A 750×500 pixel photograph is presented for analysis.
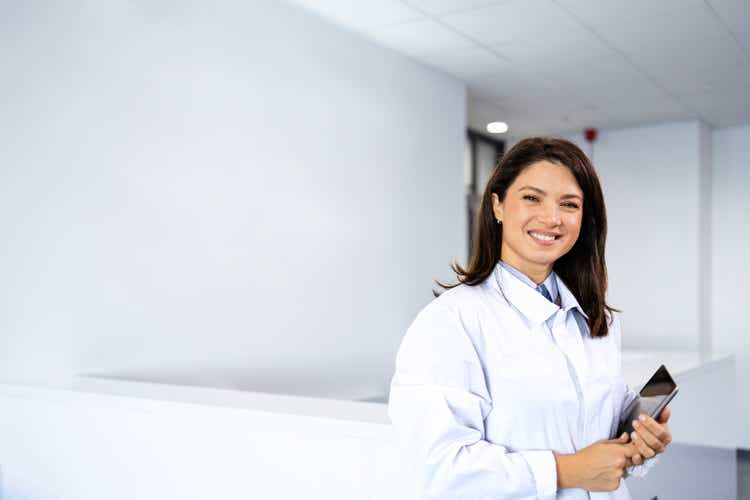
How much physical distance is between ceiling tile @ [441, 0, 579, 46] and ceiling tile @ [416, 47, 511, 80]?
0.26m

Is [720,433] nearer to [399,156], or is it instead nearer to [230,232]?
[399,156]

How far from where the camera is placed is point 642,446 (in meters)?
1.28

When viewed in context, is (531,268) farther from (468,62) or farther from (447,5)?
(468,62)

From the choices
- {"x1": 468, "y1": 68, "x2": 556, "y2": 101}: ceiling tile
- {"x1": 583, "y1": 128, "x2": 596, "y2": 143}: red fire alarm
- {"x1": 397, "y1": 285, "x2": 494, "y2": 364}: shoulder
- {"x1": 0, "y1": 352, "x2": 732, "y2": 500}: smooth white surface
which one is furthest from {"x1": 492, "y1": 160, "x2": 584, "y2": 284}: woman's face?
{"x1": 583, "y1": 128, "x2": 596, "y2": 143}: red fire alarm

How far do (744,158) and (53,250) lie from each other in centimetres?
672

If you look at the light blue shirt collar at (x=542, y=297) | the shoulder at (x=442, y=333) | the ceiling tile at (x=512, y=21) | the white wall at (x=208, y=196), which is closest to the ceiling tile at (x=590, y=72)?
the ceiling tile at (x=512, y=21)

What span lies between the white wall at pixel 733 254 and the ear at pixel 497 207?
261 inches

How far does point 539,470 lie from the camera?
4.09 ft

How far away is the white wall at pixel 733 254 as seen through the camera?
23.6 feet

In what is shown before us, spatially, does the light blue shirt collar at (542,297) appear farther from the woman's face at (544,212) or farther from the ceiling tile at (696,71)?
the ceiling tile at (696,71)

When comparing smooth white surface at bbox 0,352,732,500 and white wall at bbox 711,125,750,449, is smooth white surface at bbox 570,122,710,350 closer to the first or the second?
white wall at bbox 711,125,750,449

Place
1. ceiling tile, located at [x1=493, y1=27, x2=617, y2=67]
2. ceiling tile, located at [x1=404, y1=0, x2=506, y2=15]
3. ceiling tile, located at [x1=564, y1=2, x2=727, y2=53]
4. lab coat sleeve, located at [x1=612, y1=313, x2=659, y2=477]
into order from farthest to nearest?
ceiling tile, located at [x1=493, y1=27, x2=617, y2=67] → ceiling tile, located at [x1=564, y1=2, x2=727, y2=53] → ceiling tile, located at [x1=404, y1=0, x2=506, y2=15] → lab coat sleeve, located at [x1=612, y1=313, x2=659, y2=477]

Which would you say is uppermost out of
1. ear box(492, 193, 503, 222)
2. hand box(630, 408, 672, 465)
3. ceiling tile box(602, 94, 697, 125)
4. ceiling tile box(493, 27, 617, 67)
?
ceiling tile box(602, 94, 697, 125)

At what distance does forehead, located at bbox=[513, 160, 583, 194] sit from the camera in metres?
1.41
